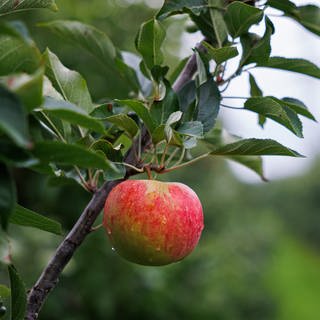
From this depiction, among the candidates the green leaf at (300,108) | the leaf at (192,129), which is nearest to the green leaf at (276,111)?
the green leaf at (300,108)

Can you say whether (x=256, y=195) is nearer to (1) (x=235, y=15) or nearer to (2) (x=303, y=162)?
(2) (x=303, y=162)

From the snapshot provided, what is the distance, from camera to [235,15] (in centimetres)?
98

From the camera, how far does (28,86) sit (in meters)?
Result: 0.56

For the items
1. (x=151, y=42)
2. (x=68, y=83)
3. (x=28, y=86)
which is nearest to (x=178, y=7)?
(x=151, y=42)

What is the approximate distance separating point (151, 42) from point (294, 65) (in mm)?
267

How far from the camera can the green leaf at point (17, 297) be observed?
2.72 feet

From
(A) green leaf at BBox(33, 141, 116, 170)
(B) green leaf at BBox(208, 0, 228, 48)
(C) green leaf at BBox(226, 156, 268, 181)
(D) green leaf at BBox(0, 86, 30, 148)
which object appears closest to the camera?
(D) green leaf at BBox(0, 86, 30, 148)

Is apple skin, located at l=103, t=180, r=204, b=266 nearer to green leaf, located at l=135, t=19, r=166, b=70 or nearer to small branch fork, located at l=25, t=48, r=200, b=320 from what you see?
small branch fork, located at l=25, t=48, r=200, b=320

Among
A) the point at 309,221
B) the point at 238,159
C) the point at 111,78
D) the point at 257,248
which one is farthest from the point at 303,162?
the point at 238,159

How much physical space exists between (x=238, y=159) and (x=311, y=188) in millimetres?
13854

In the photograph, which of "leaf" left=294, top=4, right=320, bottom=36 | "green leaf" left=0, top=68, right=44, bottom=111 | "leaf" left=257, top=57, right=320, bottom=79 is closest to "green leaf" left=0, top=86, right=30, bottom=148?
"green leaf" left=0, top=68, right=44, bottom=111

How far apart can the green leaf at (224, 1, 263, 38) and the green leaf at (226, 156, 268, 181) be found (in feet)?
0.88

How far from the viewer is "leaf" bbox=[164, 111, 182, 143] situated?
32.9 inches

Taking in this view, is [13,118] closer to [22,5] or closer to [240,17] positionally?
[22,5]
